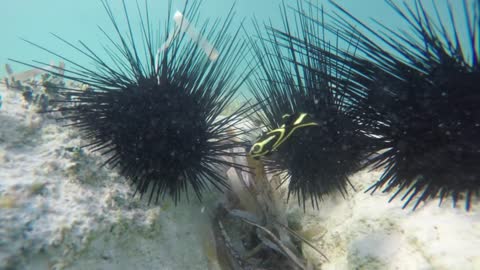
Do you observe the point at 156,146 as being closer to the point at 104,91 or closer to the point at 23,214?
the point at 104,91

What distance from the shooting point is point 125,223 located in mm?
2543

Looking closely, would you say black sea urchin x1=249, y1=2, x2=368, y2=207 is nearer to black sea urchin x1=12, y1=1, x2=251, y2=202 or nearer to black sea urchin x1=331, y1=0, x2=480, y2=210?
black sea urchin x1=331, y1=0, x2=480, y2=210

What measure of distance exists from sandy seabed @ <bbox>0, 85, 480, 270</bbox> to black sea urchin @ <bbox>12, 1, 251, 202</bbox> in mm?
232

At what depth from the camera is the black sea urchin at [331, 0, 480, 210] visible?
2.19 metres

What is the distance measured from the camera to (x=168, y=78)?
3.01m

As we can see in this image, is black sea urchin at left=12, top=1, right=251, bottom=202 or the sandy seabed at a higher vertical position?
black sea urchin at left=12, top=1, right=251, bottom=202

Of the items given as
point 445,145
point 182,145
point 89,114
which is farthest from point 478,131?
point 89,114

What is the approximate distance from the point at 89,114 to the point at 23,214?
108 centimetres

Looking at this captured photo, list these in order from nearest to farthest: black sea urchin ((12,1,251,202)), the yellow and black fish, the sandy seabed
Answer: the sandy seabed → the yellow and black fish → black sea urchin ((12,1,251,202))

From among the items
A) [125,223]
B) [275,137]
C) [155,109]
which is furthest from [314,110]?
[125,223]

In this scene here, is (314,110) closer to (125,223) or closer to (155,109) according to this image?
(155,109)

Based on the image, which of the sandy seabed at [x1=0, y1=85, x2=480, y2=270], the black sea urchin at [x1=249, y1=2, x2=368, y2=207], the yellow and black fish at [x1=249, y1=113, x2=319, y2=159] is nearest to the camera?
the sandy seabed at [x1=0, y1=85, x2=480, y2=270]

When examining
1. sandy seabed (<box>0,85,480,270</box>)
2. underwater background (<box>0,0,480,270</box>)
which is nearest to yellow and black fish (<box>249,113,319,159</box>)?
underwater background (<box>0,0,480,270</box>)

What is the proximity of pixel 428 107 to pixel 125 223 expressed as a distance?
8.40 feet
